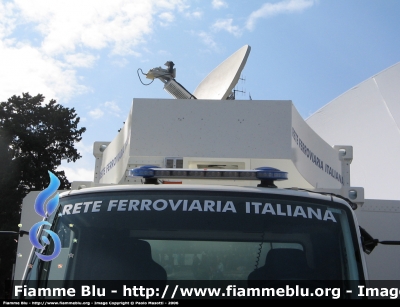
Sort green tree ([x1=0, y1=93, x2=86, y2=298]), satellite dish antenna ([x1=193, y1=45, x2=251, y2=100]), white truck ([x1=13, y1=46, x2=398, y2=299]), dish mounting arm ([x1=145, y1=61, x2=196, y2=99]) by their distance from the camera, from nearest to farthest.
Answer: white truck ([x1=13, y1=46, x2=398, y2=299]), satellite dish antenna ([x1=193, y1=45, x2=251, y2=100]), dish mounting arm ([x1=145, y1=61, x2=196, y2=99]), green tree ([x1=0, y1=93, x2=86, y2=298])

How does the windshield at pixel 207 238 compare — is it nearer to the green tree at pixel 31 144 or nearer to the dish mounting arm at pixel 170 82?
the dish mounting arm at pixel 170 82

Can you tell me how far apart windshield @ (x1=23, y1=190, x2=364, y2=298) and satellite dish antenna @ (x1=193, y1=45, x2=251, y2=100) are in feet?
8.49

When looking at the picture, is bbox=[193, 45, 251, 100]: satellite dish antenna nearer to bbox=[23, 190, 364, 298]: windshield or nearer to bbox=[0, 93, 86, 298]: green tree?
bbox=[23, 190, 364, 298]: windshield

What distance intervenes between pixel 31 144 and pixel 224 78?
1027 inches

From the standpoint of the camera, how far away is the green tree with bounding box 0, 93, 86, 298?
29.2 metres

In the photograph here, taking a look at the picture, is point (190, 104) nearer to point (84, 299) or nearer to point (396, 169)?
point (84, 299)

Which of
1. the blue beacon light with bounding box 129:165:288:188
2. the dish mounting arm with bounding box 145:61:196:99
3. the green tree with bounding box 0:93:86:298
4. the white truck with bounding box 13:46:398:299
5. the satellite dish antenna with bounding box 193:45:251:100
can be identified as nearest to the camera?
the white truck with bounding box 13:46:398:299

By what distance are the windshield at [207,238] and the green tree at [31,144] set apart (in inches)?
1018

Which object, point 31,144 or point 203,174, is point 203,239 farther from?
point 31,144

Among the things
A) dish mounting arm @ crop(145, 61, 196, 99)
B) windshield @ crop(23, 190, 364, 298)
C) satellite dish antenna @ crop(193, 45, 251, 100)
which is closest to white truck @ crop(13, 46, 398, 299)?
windshield @ crop(23, 190, 364, 298)

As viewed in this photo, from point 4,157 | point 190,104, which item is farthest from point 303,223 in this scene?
point 4,157

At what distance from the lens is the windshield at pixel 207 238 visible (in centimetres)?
316

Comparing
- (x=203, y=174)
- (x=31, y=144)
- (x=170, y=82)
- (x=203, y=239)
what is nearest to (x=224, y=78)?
(x=170, y=82)

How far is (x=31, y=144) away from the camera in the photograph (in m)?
30.4
